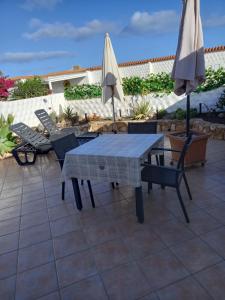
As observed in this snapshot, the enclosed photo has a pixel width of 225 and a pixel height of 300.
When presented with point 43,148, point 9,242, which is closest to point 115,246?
point 9,242

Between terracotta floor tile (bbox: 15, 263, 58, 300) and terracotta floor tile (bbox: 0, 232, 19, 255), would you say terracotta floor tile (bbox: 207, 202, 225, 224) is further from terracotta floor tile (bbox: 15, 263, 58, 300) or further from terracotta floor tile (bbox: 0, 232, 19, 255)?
terracotta floor tile (bbox: 0, 232, 19, 255)

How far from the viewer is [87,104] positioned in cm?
1038

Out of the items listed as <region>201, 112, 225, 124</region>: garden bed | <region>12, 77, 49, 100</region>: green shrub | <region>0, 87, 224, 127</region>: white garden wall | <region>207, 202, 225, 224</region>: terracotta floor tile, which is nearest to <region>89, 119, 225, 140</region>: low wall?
<region>201, 112, 225, 124</region>: garden bed

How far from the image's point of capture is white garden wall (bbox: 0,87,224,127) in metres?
7.79

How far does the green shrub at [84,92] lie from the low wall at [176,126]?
2194 millimetres

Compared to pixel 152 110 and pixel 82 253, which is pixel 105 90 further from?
pixel 82 253

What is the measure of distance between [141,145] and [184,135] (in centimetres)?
182

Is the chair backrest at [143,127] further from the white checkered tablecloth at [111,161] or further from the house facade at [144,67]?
the house facade at [144,67]

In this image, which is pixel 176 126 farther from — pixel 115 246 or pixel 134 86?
pixel 115 246

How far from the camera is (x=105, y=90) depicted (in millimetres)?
5871

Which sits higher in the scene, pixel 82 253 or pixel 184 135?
pixel 184 135

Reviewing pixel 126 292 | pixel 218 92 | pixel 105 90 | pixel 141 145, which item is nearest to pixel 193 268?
pixel 126 292

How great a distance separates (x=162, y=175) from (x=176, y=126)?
176 inches

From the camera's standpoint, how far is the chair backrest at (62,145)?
3443 millimetres
